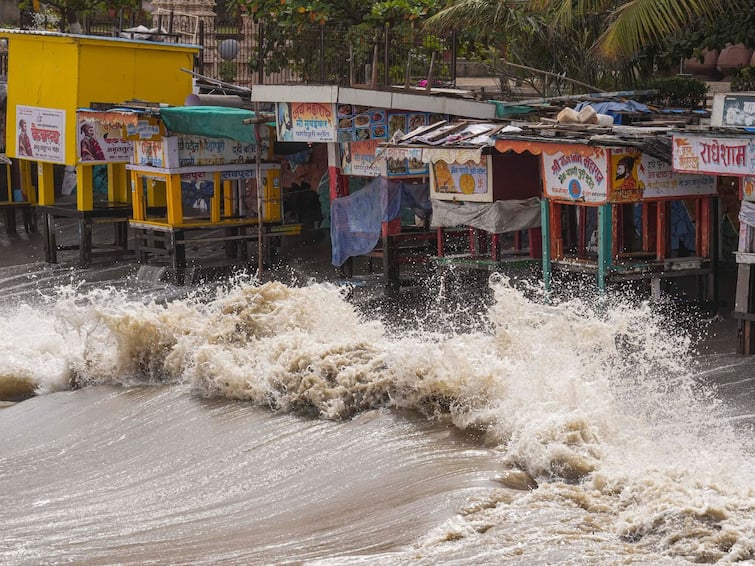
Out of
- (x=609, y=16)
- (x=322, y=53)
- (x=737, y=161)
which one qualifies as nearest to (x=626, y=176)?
(x=737, y=161)

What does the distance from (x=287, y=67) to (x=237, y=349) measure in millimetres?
10802

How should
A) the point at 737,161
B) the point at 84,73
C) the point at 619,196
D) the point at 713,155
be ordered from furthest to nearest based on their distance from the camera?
1. the point at 84,73
2. the point at 619,196
3. the point at 713,155
4. the point at 737,161

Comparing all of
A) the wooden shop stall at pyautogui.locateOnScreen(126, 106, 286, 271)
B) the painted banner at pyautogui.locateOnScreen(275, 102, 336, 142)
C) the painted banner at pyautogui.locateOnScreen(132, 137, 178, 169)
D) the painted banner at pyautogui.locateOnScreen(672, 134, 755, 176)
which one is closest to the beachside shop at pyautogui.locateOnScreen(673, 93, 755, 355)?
the painted banner at pyautogui.locateOnScreen(672, 134, 755, 176)

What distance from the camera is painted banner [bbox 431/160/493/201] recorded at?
1536 centimetres

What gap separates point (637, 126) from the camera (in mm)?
14938

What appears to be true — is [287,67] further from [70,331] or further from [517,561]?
[517,561]

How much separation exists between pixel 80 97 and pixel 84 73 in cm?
34

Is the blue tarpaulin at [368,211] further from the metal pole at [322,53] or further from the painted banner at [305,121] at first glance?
the metal pole at [322,53]

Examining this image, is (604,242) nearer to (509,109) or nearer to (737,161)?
(737,161)

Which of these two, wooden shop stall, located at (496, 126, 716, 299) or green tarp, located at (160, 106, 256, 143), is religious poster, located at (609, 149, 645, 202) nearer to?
wooden shop stall, located at (496, 126, 716, 299)

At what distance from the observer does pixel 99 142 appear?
19281mm

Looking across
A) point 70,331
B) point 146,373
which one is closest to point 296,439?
point 146,373

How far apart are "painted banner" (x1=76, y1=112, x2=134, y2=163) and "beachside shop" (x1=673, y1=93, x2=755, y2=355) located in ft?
28.9

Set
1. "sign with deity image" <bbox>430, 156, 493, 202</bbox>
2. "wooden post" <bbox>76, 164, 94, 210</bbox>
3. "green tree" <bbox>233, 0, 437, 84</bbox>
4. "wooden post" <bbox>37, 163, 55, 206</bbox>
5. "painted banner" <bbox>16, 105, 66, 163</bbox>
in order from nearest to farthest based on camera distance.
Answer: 1. "sign with deity image" <bbox>430, 156, 493, 202</bbox>
2. "painted banner" <bbox>16, 105, 66, 163</bbox>
3. "wooden post" <bbox>76, 164, 94, 210</bbox>
4. "wooden post" <bbox>37, 163, 55, 206</bbox>
5. "green tree" <bbox>233, 0, 437, 84</bbox>
